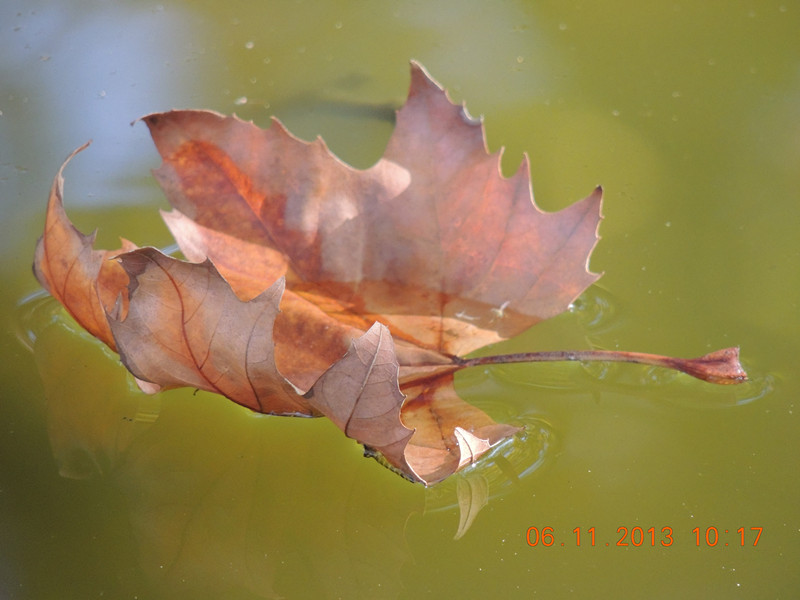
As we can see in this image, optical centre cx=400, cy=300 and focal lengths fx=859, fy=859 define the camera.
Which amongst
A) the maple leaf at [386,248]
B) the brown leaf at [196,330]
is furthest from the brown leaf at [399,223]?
the brown leaf at [196,330]

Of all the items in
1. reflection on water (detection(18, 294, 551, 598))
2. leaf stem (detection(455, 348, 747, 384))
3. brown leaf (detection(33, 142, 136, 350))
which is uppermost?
brown leaf (detection(33, 142, 136, 350))

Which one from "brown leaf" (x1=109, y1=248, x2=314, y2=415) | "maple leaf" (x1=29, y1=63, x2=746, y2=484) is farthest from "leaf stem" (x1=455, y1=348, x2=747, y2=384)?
"brown leaf" (x1=109, y1=248, x2=314, y2=415)

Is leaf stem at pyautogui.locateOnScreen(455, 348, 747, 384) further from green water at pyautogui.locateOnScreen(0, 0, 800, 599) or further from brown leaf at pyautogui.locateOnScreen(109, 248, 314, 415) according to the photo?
brown leaf at pyautogui.locateOnScreen(109, 248, 314, 415)

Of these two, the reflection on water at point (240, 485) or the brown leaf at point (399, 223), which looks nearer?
the reflection on water at point (240, 485)

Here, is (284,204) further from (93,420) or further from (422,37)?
(422,37)
